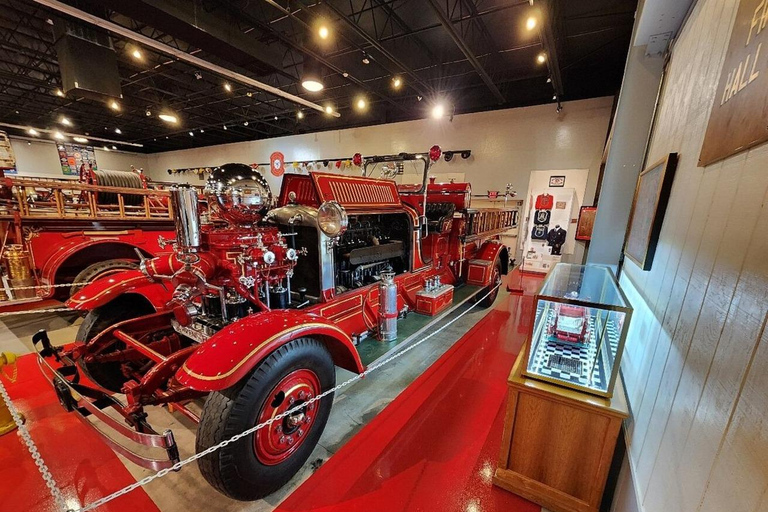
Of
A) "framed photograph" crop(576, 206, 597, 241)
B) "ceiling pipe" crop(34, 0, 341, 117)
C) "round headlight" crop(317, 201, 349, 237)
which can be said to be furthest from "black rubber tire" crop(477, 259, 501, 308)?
"ceiling pipe" crop(34, 0, 341, 117)

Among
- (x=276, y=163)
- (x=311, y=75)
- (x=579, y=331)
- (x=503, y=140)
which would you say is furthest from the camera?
(x=276, y=163)

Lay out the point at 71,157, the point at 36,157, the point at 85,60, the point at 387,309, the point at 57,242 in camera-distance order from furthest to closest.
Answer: the point at 71,157, the point at 36,157, the point at 85,60, the point at 57,242, the point at 387,309

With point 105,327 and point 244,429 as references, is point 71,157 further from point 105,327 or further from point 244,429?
point 244,429

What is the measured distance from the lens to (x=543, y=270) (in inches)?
322

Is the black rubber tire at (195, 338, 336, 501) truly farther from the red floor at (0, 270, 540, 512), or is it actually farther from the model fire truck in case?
the model fire truck in case

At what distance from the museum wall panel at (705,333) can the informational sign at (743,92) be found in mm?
58

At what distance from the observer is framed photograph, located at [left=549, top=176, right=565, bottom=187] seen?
25.3ft

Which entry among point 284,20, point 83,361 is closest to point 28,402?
point 83,361

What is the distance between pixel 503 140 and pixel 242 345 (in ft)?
30.0

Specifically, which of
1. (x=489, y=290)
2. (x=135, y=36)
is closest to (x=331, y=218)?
(x=489, y=290)

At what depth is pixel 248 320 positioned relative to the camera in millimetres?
1738

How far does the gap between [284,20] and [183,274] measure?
622cm

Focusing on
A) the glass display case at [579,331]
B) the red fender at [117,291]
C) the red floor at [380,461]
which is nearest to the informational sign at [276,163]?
the red fender at [117,291]

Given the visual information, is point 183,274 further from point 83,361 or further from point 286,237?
point 83,361
